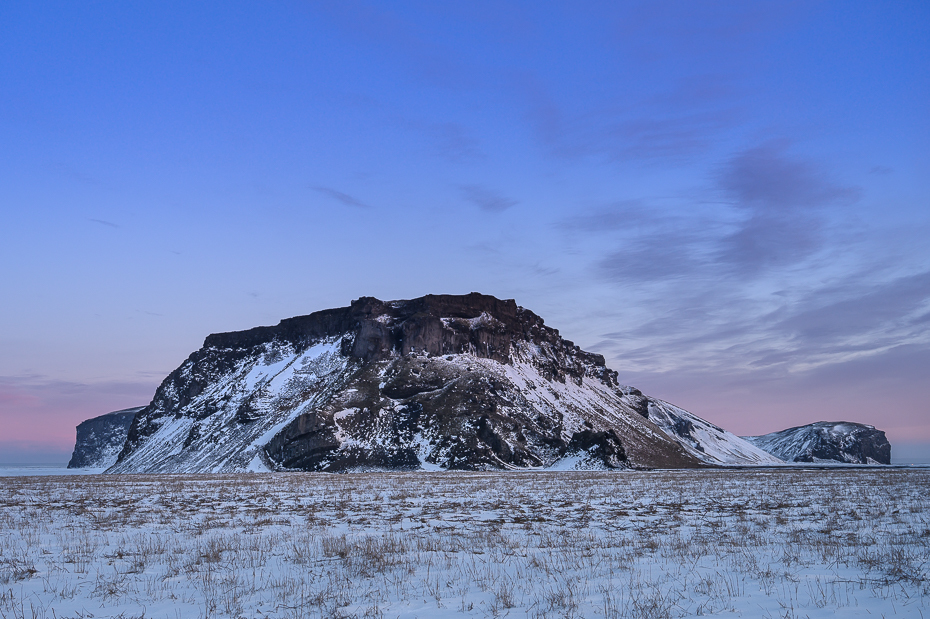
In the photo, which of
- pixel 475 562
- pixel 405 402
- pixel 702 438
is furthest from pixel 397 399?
pixel 702 438

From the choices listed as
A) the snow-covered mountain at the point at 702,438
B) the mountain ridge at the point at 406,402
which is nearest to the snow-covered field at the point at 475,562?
the mountain ridge at the point at 406,402

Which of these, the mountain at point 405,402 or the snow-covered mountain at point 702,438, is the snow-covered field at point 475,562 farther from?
the snow-covered mountain at point 702,438

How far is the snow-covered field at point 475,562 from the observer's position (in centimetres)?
914

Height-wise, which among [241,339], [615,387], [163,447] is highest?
[241,339]

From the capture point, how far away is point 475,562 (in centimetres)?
1245

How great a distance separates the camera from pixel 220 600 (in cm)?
970

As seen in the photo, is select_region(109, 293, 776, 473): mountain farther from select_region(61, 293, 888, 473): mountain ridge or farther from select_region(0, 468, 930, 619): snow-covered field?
select_region(0, 468, 930, 619): snow-covered field

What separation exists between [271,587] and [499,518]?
33.7 feet

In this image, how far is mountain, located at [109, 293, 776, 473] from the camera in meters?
93.2

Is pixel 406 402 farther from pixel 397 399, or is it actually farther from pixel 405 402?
pixel 397 399

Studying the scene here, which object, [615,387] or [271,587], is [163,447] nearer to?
[615,387]

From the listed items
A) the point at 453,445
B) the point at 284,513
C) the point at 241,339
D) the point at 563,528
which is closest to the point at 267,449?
the point at 453,445

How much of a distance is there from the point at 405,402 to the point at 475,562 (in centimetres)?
9299

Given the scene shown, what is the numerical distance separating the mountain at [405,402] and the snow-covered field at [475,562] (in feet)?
224
